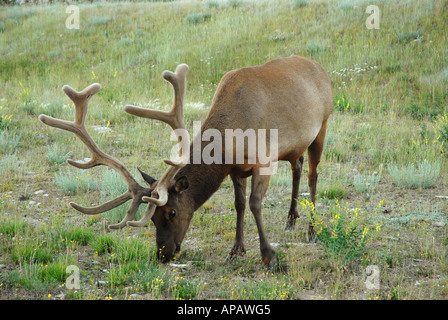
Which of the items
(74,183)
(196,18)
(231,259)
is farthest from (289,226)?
(196,18)

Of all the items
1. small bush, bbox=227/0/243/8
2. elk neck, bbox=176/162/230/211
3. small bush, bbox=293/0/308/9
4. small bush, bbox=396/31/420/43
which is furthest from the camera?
small bush, bbox=227/0/243/8

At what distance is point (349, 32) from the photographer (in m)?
15.8

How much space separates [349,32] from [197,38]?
17.6ft

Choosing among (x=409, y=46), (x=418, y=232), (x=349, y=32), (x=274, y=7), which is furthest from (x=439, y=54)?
(x=418, y=232)

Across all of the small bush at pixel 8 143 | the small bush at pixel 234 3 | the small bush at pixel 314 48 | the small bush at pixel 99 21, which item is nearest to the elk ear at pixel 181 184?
the small bush at pixel 8 143

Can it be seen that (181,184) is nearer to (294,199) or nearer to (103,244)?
(103,244)

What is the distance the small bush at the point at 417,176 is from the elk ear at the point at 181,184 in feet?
13.5

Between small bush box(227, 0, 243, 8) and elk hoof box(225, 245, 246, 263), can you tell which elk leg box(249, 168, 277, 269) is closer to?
elk hoof box(225, 245, 246, 263)

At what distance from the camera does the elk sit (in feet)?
17.2

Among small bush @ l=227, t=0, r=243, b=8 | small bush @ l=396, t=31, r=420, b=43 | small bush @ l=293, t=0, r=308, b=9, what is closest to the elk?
small bush @ l=396, t=31, r=420, b=43

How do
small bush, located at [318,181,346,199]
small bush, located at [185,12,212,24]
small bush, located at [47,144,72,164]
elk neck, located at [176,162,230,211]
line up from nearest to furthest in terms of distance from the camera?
elk neck, located at [176,162,230,211] → small bush, located at [318,181,346,199] → small bush, located at [47,144,72,164] → small bush, located at [185,12,212,24]

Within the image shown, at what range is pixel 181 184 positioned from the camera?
5.25m

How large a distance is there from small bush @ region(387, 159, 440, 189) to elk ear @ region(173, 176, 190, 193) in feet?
13.5
